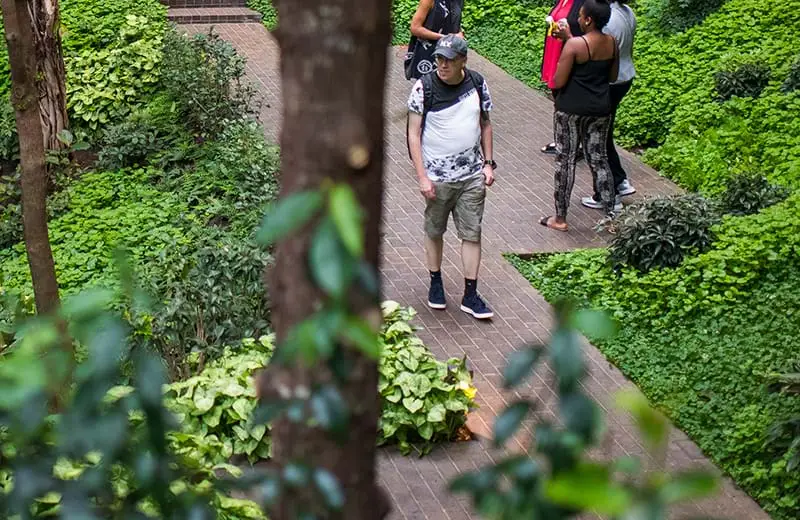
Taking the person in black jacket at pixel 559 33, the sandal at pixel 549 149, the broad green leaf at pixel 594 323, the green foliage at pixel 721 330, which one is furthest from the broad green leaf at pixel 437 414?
the sandal at pixel 549 149

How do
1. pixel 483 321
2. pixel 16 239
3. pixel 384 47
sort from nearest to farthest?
pixel 384 47 → pixel 483 321 → pixel 16 239

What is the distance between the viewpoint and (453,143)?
756 cm

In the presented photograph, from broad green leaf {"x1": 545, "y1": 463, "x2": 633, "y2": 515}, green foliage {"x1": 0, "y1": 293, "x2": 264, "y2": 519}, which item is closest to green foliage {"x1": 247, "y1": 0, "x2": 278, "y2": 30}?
green foliage {"x1": 0, "y1": 293, "x2": 264, "y2": 519}

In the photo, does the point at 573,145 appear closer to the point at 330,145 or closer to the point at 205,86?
the point at 205,86

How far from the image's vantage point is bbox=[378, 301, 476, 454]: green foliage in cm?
642

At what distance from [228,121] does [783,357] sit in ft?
20.1

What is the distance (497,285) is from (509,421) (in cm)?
651

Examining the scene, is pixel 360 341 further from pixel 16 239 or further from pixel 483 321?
pixel 16 239

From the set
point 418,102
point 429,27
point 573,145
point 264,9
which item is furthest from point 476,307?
point 264,9

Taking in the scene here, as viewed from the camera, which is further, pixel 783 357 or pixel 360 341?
pixel 783 357

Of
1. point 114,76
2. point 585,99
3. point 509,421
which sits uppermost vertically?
point 509,421

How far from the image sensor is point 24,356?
2004mm

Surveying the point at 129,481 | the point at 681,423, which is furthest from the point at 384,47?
the point at 681,423

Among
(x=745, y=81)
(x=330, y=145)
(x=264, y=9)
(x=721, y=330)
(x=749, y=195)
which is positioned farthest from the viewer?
(x=264, y=9)
